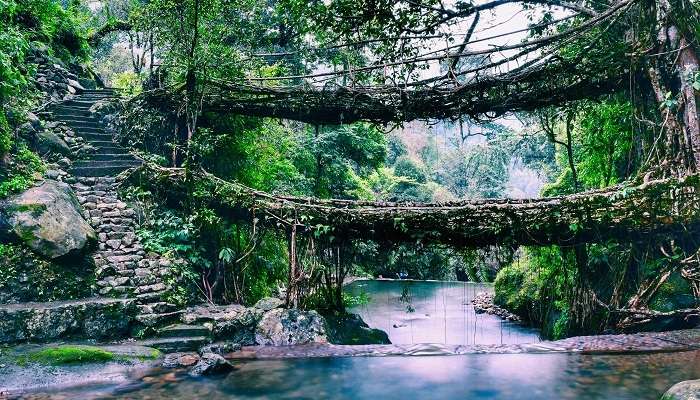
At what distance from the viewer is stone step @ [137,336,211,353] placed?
22.0ft

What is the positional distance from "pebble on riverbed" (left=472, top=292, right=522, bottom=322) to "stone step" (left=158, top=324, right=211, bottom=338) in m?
7.80

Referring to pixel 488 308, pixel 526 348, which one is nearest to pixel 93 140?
pixel 526 348

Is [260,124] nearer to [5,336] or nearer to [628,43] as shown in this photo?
[5,336]

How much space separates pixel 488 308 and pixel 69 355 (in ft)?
35.3

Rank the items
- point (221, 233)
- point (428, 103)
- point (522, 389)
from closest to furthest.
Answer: point (522, 389) → point (428, 103) → point (221, 233)

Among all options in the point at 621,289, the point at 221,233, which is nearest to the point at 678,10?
the point at 621,289

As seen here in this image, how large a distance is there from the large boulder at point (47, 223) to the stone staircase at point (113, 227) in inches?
17.7

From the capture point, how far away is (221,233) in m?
9.34

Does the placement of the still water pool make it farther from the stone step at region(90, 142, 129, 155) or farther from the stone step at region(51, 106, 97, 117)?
the stone step at region(51, 106, 97, 117)

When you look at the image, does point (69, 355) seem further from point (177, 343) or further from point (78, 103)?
point (78, 103)

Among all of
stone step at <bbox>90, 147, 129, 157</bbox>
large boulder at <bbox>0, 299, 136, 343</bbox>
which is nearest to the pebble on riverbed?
large boulder at <bbox>0, 299, 136, 343</bbox>

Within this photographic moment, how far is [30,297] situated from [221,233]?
3.27 metres

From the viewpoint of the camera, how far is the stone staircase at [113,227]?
7.38 meters

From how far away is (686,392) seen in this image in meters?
A: 4.12
